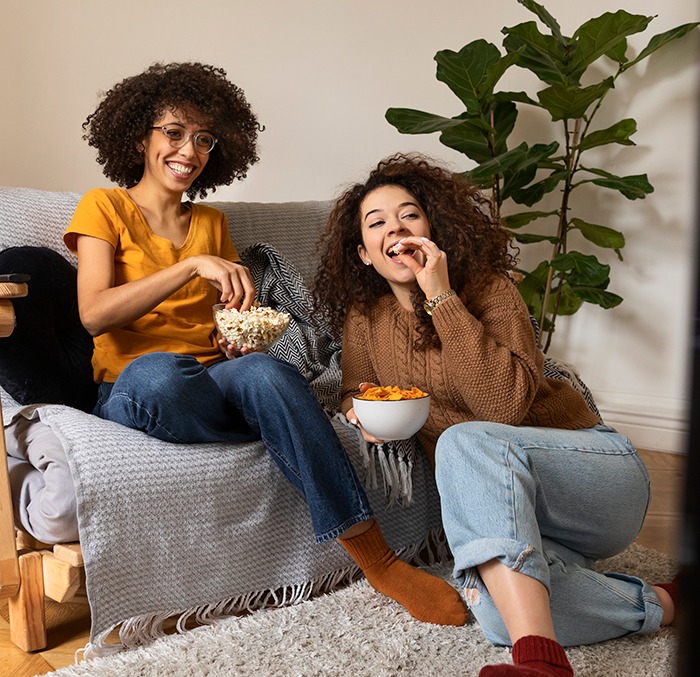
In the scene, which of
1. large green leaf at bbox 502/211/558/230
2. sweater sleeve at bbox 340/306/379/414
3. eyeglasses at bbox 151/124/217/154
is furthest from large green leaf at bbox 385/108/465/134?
sweater sleeve at bbox 340/306/379/414

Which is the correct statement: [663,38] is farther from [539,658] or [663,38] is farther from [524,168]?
[539,658]

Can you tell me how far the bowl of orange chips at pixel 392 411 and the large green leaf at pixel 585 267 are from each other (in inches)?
52.3

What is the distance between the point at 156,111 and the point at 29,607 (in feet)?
3.55

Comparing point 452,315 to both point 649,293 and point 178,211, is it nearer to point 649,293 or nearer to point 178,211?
point 178,211

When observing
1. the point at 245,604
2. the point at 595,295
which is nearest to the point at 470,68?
the point at 595,295

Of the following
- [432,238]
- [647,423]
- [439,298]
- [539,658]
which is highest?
[432,238]

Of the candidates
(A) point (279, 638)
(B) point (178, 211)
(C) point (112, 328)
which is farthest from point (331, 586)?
(B) point (178, 211)

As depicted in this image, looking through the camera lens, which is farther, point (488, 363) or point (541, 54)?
point (541, 54)

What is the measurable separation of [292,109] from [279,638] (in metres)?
2.31

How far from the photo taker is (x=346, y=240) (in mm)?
1604

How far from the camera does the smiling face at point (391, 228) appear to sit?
1432 mm

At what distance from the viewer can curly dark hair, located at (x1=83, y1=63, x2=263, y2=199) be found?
165 cm

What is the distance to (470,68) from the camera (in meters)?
2.43

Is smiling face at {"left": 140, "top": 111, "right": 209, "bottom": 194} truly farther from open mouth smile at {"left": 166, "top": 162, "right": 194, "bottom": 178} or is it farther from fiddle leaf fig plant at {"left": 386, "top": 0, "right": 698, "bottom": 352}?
fiddle leaf fig plant at {"left": 386, "top": 0, "right": 698, "bottom": 352}
